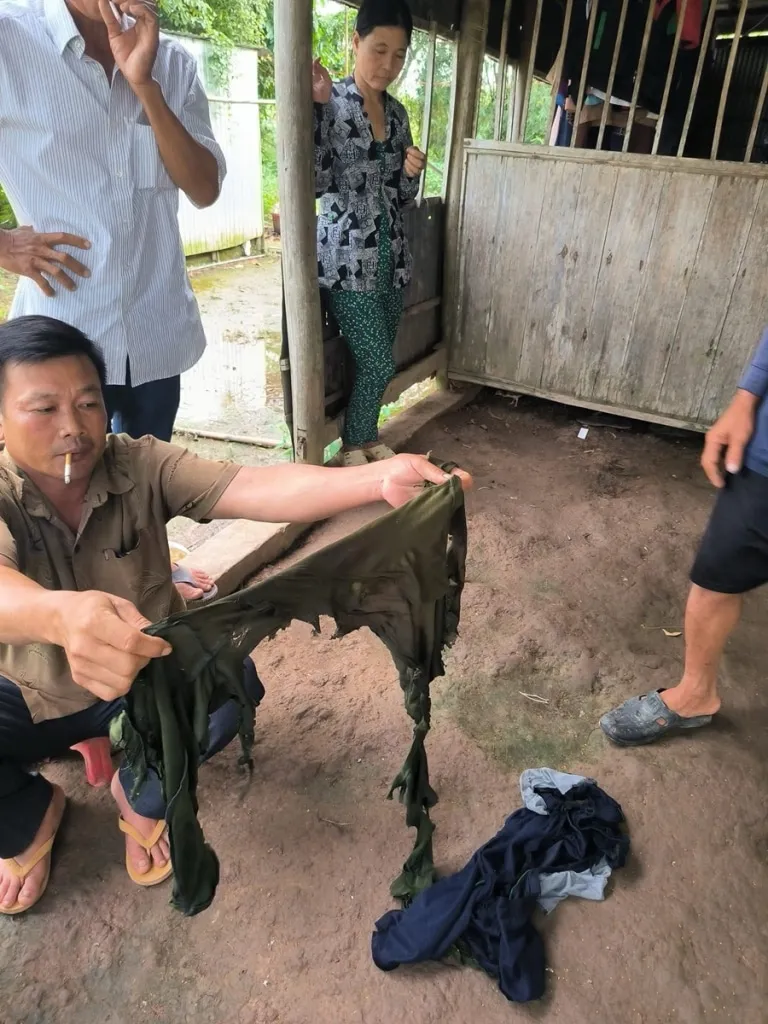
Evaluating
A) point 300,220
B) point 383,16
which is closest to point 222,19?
point 383,16

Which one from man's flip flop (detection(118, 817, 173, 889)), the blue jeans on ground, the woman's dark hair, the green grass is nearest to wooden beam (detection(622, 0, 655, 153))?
the woman's dark hair

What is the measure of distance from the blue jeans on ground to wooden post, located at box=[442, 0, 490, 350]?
153 inches

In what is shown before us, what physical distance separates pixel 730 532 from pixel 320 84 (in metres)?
2.67

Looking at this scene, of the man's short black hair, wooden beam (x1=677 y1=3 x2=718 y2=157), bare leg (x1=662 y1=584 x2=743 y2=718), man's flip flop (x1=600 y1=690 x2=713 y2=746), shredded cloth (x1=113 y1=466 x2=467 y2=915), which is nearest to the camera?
shredded cloth (x1=113 y1=466 x2=467 y2=915)

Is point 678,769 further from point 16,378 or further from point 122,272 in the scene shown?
point 122,272

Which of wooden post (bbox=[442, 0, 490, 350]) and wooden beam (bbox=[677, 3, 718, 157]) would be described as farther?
wooden post (bbox=[442, 0, 490, 350])

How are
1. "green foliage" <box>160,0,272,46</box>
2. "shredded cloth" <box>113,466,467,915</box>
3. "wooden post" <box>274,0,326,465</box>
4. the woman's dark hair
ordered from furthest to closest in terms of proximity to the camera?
1. "green foliage" <box>160,0,272,46</box>
2. the woman's dark hair
3. "wooden post" <box>274,0,326,465</box>
4. "shredded cloth" <box>113,466,467,915</box>

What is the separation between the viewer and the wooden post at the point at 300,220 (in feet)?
9.70

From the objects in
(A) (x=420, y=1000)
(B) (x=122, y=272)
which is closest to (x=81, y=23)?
(B) (x=122, y=272)

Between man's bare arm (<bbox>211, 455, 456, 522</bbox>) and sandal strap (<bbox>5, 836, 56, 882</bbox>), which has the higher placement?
man's bare arm (<bbox>211, 455, 456, 522</bbox>)

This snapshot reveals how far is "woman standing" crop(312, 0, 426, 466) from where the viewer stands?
3.27 m

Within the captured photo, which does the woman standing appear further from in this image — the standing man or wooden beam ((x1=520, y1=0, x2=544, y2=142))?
the standing man

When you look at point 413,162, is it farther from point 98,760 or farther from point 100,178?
point 98,760

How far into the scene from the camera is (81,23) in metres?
1.99
